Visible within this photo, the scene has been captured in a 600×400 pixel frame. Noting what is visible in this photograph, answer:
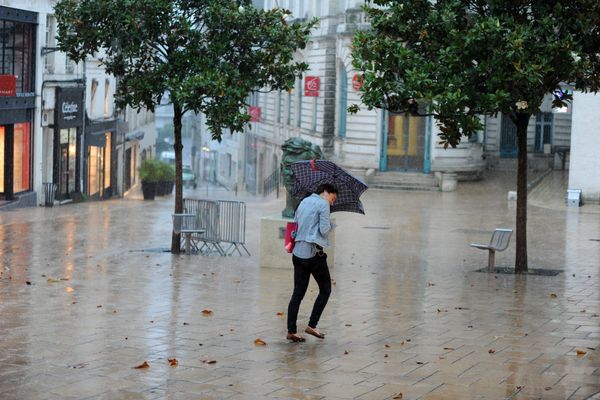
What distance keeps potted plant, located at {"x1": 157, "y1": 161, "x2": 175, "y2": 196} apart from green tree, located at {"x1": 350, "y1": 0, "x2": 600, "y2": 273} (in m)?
24.8

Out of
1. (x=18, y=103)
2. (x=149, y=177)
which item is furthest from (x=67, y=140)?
(x=18, y=103)

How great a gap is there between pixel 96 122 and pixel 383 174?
10.8 meters

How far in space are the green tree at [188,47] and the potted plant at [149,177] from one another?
2066cm

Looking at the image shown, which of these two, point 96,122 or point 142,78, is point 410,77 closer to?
point 142,78

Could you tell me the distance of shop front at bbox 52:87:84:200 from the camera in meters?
38.4

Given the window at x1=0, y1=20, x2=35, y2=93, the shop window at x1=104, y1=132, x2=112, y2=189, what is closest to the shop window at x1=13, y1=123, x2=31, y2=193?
the window at x1=0, y1=20, x2=35, y2=93

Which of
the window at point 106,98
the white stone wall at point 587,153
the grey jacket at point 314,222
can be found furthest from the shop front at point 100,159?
the grey jacket at point 314,222

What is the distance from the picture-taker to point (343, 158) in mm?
45781

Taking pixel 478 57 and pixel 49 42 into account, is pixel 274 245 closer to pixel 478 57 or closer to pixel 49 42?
pixel 478 57

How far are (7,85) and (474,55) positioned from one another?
18123 millimetres

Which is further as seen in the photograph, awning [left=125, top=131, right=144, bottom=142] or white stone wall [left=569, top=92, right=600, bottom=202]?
awning [left=125, top=131, right=144, bottom=142]

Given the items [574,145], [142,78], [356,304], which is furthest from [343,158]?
[356,304]

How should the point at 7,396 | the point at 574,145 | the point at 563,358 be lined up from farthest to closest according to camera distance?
the point at 574,145 < the point at 563,358 < the point at 7,396

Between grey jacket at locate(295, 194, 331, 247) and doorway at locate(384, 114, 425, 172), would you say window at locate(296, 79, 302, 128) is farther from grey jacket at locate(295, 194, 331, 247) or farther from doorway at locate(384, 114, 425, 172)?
grey jacket at locate(295, 194, 331, 247)
